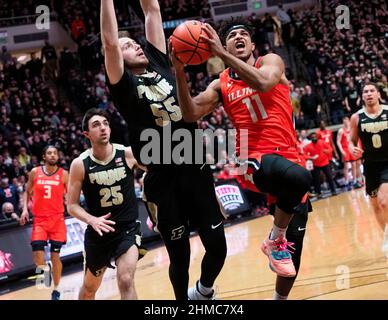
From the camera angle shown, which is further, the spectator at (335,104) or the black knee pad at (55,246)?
the spectator at (335,104)

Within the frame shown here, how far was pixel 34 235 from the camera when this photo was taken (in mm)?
9789

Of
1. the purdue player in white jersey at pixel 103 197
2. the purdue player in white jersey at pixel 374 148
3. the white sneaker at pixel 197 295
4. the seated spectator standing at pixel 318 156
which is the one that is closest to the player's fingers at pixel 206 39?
→ the white sneaker at pixel 197 295

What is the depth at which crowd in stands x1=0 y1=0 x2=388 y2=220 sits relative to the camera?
17.8 metres

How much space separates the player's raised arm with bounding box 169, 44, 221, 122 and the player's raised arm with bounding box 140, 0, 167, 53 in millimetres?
608

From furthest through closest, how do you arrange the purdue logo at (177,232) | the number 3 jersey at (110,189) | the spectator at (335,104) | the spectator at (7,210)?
1. the spectator at (335,104)
2. the spectator at (7,210)
3. the number 3 jersey at (110,189)
4. the purdue logo at (177,232)

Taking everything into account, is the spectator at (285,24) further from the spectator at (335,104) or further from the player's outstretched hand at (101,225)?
the player's outstretched hand at (101,225)

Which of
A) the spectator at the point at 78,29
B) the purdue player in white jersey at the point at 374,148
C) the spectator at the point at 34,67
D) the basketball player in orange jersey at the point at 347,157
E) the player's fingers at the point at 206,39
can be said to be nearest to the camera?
the player's fingers at the point at 206,39

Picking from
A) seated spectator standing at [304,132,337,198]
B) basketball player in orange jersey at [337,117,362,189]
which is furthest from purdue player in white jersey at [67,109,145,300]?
basketball player in orange jersey at [337,117,362,189]

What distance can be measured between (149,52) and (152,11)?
349mm

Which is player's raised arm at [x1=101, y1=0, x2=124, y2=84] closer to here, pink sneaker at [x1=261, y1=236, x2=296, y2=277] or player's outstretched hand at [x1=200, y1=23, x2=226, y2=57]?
player's outstretched hand at [x1=200, y1=23, x2=226, y2=57]

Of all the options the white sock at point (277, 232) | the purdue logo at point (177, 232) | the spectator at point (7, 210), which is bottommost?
the spectator at point (7, 210)

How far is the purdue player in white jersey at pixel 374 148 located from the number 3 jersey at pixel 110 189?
3.11 meters

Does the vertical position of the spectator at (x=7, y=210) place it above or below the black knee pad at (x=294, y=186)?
below

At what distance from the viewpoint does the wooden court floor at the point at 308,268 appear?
287 inches
